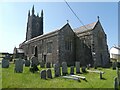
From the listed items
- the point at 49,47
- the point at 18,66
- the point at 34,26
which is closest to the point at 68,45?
the point at 49,47

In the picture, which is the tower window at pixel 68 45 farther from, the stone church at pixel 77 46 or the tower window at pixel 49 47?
the tower window at pixel 49 47

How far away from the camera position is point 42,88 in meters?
9.63

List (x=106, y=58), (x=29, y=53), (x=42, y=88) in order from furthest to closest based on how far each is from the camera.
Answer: (x=29, y=53), (x=106, y=58), (x=42, y=88)

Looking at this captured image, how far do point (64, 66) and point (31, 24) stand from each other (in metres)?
37.5

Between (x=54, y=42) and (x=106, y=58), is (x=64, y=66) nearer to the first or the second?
(x=54, y=42)

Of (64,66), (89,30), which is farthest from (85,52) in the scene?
(64,66)

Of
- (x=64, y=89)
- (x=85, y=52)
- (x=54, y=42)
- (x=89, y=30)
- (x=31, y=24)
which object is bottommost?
(x=64, y=89)

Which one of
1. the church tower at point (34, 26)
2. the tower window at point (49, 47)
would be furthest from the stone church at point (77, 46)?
the church tower at point (34, 26)

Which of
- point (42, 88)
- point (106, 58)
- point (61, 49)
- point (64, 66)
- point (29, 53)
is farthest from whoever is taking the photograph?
point (29, 53)

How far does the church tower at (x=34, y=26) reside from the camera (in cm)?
5053

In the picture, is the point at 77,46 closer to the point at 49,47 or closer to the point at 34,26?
the point at 49,47

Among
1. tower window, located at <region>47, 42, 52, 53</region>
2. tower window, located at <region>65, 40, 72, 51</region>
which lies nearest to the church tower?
tower window, located at <region>47, 42, 52, 53</region>

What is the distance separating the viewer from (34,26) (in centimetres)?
5125

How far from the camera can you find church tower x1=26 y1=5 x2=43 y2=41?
50.5 m
